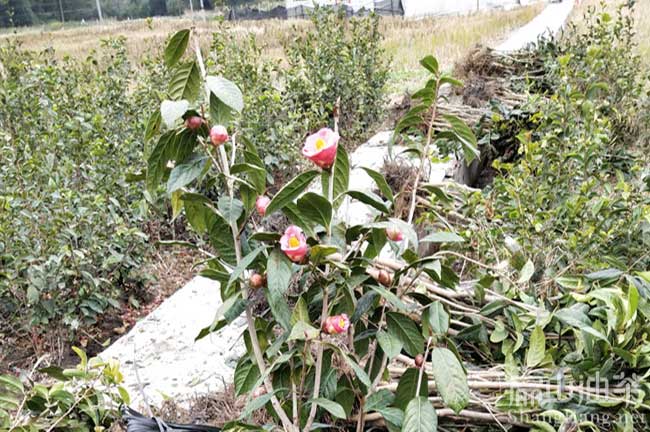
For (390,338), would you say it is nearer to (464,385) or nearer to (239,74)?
(464,385)

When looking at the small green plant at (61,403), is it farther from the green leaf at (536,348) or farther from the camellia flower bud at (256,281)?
the green leaf at (536,348)

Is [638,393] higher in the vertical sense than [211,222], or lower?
lower

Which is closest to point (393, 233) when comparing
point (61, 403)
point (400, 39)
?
point (61, 403)

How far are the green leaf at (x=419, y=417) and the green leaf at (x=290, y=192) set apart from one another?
0.46 m

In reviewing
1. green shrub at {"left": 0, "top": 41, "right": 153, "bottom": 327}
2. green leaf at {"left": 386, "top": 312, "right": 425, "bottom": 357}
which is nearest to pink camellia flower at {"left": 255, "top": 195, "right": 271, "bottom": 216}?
Result: green leaf at {"left": 386, "top": 312, "right": 425, "bottom": 357}

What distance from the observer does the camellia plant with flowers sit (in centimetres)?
94

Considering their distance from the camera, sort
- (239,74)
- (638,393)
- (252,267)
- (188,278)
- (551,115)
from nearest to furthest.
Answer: (252,267), (638,393), (551,115), (188,278), (239,74)

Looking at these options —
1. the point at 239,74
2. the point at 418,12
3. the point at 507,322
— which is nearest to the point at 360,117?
the point at 239,74

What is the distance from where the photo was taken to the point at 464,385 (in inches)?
38.4

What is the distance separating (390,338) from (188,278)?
1.99 meters

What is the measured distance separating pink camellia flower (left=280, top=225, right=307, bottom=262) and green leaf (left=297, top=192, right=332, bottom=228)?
0.15 ft

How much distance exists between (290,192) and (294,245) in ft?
0.29

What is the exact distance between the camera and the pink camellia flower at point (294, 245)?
0.91m

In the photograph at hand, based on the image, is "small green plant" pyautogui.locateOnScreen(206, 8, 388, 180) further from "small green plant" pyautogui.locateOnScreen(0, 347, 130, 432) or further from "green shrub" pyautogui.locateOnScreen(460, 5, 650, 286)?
"small green plant" pyautogui.locateOnScreen(0, 347, 130, 432)
